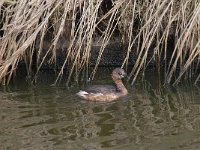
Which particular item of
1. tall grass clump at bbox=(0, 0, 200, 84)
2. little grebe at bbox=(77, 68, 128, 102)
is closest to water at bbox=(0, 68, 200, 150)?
little grebe at bbox=(77, 68, 128, 102)

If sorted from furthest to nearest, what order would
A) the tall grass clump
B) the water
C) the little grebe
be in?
the tall grass clump, the little grebe, the water

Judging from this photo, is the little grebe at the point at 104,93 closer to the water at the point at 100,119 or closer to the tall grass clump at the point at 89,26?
the water at the point at 100,119

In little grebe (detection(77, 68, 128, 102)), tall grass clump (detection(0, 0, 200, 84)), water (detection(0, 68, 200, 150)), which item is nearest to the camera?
water (detection(0, 68, 200, 150))

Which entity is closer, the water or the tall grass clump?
the water

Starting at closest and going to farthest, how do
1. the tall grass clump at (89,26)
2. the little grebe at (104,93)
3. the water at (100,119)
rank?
the water at (100,119), the little grebe at (104,93), the tall grass clump at (89,26)

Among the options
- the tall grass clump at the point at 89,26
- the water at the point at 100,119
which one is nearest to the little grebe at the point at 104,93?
the water at the point at 100,119

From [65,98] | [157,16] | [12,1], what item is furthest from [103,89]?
[12,1]

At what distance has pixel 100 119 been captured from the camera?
6.71 m

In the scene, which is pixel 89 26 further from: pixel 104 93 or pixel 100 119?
pixel 100 119

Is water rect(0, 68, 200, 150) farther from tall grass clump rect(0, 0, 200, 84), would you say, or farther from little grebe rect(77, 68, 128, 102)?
tall grass clump rect(0, 0, 200, 84)

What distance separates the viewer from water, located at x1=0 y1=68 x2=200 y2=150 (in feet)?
19.1

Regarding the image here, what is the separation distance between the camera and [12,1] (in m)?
8.12

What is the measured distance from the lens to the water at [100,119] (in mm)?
5824

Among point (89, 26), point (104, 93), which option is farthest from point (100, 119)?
point (89, 26)
